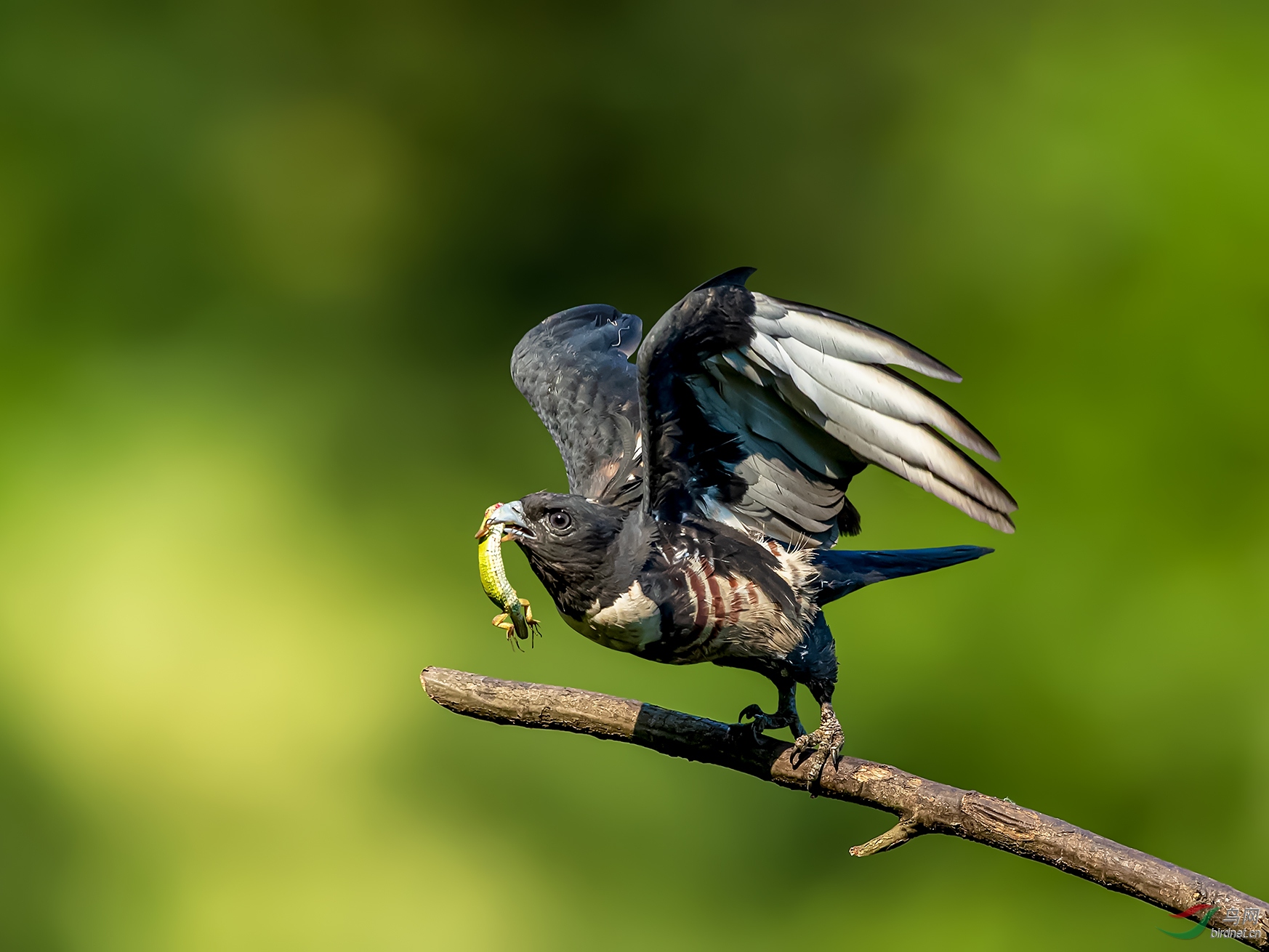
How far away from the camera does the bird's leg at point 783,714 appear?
2828 mm

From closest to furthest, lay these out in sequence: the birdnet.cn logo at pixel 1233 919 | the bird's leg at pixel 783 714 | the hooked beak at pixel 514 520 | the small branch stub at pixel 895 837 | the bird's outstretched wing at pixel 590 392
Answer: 1. the birdnet.cn logo at pixel 1233 919
2. the small branch stub at pixel 895 837
3. the hooked beak at pixel 514 520
4. the bird's leg at pixel 783 714
5. the bird's outstretched wing at pixel 590 392

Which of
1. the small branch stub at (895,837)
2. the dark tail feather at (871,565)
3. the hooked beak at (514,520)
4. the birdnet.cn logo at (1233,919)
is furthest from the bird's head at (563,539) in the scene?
the birdnet.cn logo at (1233,919)

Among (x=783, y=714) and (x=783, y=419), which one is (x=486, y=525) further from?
(x=783, y=714)

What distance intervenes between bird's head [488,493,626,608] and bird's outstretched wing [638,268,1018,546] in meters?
0.21

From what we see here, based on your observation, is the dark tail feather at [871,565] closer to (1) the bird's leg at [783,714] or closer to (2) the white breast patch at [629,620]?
(1) the bird's leg at [783,714]

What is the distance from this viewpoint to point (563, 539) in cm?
253

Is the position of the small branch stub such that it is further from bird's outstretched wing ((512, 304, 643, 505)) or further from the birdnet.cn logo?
bird's outstretched wing ((512, 304, 643, 505))

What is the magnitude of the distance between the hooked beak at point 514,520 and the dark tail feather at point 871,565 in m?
0.73

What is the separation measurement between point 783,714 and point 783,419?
2.55 feet

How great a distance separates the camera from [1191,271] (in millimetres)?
5859

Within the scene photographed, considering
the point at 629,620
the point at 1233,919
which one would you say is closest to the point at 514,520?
the point at 629,620

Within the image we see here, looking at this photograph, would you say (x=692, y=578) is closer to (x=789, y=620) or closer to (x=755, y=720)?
(x=789, y=620)

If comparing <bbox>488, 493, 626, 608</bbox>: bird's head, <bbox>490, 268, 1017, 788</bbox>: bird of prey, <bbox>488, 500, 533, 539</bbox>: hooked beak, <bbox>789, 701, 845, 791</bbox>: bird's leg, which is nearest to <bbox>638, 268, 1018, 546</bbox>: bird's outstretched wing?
<bbox>490, 268, 1017, 788</bbox>: bird of prey

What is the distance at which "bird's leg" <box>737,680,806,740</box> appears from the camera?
283 centimetres
